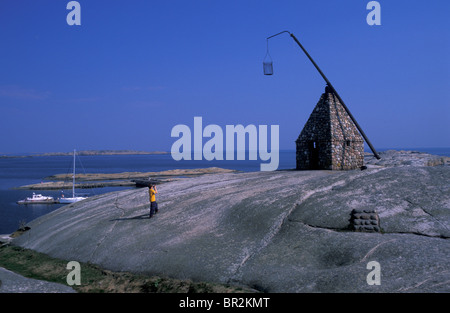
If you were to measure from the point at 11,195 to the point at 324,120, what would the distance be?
3171 inches

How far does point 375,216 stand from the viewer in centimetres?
1326

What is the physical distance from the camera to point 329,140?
23.8 metres

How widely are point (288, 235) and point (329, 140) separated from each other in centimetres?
1147

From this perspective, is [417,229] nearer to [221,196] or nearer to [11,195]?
[221,196]

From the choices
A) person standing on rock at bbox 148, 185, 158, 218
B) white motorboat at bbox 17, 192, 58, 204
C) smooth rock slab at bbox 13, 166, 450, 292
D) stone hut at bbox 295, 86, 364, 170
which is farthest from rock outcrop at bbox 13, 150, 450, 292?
white motorboat at bbox 17, 192, 58, 204

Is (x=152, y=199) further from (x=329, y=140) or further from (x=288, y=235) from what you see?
(x=329, y=140)

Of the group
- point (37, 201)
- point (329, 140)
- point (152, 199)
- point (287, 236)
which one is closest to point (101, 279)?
point (152, 199)

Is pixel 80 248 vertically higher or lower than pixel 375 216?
lower

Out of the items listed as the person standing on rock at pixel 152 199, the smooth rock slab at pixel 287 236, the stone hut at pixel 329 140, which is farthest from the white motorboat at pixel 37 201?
the person standing on rock at pixel 152 199

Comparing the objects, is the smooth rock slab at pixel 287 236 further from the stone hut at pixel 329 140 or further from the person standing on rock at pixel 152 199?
the stone hut at pixel 329 140

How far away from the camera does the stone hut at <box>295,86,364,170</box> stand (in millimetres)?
23922

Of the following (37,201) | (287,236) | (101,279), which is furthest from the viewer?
(37,201)

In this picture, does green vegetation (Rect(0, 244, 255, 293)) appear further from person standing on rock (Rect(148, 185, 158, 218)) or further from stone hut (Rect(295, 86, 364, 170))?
stone hut (Rect(295, 86, 364, 170))
